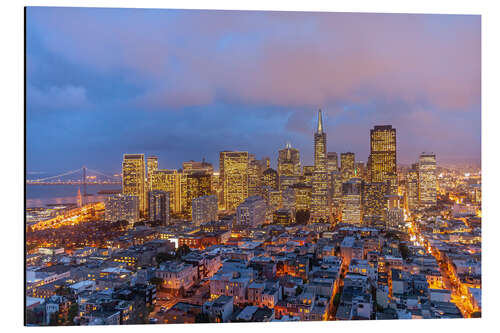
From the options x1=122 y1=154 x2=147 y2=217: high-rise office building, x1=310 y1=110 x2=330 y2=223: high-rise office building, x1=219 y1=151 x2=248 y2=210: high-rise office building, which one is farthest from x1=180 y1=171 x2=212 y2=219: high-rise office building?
x1=310 y1=110 x2=330 y2=223: high-rise office building

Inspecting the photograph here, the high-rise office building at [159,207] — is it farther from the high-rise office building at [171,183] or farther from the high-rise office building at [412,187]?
the high-rise office building at [412,187]

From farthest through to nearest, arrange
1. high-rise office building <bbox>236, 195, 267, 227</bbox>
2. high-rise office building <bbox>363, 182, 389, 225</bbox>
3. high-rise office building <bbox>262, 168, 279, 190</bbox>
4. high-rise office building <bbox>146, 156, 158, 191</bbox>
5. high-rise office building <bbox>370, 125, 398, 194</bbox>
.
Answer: high-rise office building <bbox>262, 168, 279, 190</bbox>
high-rise office building <bbox>146, 156, 158, 191</bbox>
high-rise office building <bbox>370, 125, 398, 194</bbox>
high-rise office building <bbox>363, 182, 389, 225</bbox>
high-rise office building <bbox>236, 195, 267, 227</bbox>

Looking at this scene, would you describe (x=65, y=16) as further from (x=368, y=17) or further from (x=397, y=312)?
(x=397, y=312)

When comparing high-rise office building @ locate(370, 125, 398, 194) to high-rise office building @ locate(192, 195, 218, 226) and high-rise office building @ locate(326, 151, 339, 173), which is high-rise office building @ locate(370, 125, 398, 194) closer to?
high-rise office building @ locate(326, 151, 339, 173)

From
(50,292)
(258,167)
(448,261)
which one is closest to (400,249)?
(448,261)

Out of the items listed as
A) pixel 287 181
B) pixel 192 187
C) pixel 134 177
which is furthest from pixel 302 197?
pixel 134 177

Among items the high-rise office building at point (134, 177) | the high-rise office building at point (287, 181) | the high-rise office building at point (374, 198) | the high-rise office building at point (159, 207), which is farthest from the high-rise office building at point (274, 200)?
the high-rise office building at point (134, 177)

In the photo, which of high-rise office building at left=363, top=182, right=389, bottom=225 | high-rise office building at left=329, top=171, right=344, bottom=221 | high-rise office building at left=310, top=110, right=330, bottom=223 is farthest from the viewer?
high-rise office building at left=329, top=171, right=344, bottom=221
